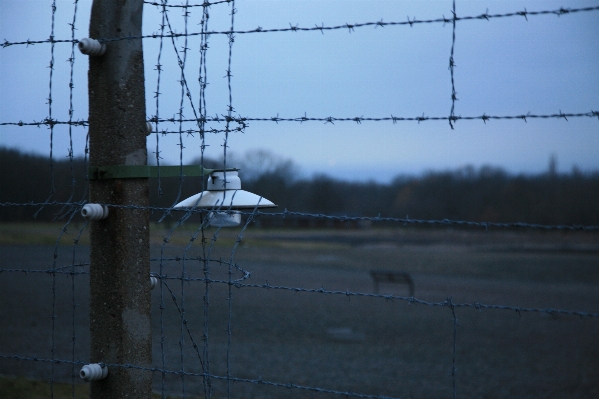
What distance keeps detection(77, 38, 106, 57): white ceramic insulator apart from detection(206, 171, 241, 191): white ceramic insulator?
2.77 feet

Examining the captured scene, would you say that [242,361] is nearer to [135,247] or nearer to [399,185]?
[135,247]

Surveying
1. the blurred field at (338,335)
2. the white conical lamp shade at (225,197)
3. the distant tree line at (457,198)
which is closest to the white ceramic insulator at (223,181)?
the white conical lamp shade at (225,197)

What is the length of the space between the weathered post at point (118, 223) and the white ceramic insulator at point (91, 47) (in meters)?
0.04

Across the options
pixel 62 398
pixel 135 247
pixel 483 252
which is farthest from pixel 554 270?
pixel 135 247

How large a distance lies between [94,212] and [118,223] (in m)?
0.15

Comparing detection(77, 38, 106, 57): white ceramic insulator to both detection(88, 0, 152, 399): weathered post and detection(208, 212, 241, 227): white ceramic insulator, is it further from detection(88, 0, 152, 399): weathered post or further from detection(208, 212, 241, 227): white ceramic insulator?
detection(208, 212, 241, 227): white ceramic insulator

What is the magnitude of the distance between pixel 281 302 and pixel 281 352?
21.3 ft

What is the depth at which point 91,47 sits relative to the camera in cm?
309

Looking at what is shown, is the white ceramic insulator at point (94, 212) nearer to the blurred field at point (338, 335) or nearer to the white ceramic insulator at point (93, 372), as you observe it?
the blurred field at point (338, 335)

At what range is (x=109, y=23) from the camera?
320cm

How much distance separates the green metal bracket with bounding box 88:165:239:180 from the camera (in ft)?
10.3

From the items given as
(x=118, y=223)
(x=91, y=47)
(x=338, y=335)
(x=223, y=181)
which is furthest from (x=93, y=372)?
(x=338, y=335)

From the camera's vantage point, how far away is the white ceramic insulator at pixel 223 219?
10.4 ft

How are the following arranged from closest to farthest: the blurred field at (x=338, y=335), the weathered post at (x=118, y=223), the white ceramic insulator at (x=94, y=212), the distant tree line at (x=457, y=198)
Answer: the white ceramic insulator at (x=94, y=212), the weathered post at (x=118, y=223), the blurred field at (x=338, y=335), the distant tree line at (x=457, y=198)
